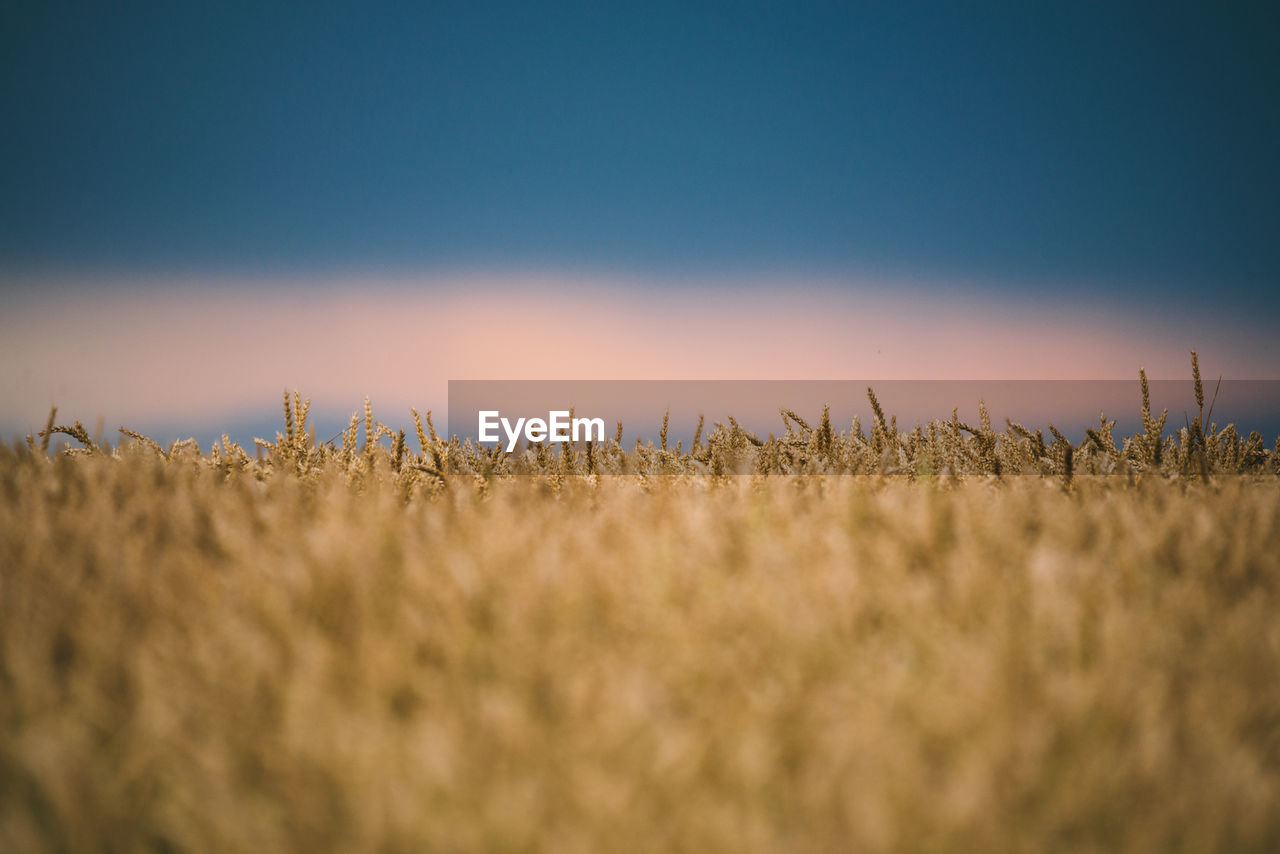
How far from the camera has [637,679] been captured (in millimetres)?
558

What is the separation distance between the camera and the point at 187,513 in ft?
3.32

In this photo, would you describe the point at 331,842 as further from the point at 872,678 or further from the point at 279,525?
the point at 279,525

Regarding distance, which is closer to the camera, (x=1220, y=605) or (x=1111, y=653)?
(x=1111, y=653)

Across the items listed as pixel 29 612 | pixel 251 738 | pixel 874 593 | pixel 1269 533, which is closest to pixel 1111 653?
pixel 874 593

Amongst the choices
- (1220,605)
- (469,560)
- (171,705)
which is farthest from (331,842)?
(1220,605)

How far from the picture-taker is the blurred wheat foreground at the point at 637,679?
49 centimetres

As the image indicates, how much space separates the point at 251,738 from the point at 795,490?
41.6 inches

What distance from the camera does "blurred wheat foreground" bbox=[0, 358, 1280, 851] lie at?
19.3 inches

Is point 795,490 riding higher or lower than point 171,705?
Result: higher

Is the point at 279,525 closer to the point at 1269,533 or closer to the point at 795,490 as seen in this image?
the point at 795,490

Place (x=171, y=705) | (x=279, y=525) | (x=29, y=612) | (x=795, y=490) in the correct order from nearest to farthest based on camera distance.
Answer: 1. (x=171, y=705)
2. (x=29, y=612)
3. (x=279, y=525)
4. (x=795, y=490)

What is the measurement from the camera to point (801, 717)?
561 millimetres

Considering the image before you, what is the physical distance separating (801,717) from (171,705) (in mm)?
531

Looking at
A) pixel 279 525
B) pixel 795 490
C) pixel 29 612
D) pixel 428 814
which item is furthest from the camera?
pixel 795 490
